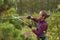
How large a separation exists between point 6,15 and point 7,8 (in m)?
0.21

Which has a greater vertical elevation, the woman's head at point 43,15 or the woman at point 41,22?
the woman's head at point 43,15

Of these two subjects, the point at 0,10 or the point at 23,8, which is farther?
the point at 23,8

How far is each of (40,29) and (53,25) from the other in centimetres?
325

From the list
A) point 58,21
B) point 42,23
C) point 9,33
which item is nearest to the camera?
point 42,23

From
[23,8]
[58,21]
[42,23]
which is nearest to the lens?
[42,23]

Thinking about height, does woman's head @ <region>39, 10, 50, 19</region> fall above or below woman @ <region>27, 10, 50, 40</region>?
above

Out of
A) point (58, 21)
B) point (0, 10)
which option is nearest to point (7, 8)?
point (0, 10)

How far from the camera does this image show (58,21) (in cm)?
641

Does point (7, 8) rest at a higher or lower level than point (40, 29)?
higher

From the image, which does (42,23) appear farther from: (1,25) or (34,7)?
(34,7)

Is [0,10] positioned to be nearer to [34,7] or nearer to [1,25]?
[1,25]

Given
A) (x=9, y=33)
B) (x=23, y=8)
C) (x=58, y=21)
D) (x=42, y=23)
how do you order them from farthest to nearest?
(x=23, y=8), (x=58, y=21), (x=9, y=33), (x=42, y=23)

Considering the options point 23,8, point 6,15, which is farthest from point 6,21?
point 23,8

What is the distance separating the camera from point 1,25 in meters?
3.52
